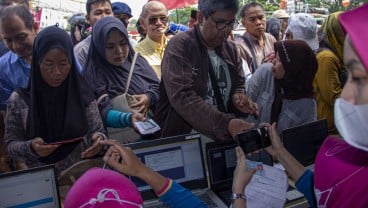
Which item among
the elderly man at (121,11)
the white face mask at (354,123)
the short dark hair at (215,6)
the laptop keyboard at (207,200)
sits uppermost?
the short dark hair at (215,6)

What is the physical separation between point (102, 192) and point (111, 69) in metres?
1.27

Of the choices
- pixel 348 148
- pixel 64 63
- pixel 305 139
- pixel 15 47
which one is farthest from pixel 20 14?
pixel 348 148

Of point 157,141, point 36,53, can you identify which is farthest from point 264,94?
point 36,53

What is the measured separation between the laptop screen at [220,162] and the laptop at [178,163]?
0.12 feet

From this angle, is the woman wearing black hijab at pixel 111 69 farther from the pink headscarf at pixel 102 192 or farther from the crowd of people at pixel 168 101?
→ the pink headscarf at pixel 102 192

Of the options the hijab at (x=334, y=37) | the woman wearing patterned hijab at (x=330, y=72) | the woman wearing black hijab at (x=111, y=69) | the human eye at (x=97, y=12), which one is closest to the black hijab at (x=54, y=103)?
the woman wearing black hijab at (x=111, y=69)

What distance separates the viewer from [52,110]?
1883mm

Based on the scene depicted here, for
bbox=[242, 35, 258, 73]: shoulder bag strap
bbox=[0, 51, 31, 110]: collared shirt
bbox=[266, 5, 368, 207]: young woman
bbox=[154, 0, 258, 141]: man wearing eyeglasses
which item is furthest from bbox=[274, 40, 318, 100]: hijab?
bbox=[0, 51, 31, 110]: collared shirt

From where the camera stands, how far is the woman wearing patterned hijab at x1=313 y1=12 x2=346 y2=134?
9.04 ft

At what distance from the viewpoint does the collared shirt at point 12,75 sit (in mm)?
2174

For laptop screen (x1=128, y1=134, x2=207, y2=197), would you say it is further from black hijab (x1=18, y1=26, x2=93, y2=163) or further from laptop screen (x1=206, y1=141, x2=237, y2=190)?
black hijab (x1=18, y1=26, x2=93, y2=163)

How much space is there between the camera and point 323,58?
9.12 feet

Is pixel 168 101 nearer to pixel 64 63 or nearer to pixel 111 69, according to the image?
pixel 111 69

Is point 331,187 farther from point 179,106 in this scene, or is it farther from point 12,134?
point 12,134
